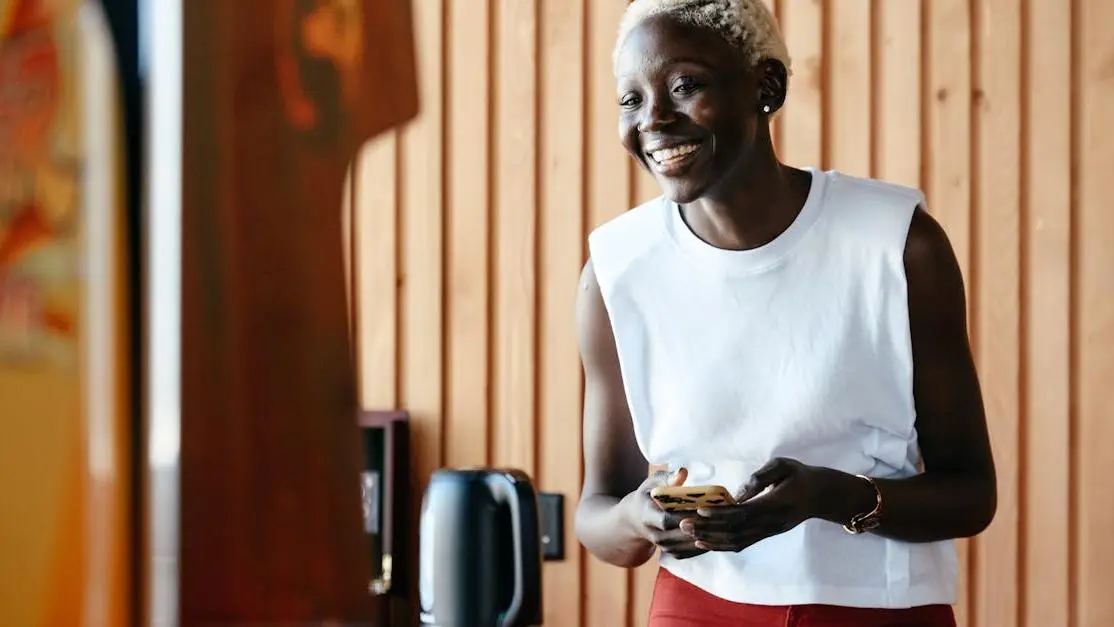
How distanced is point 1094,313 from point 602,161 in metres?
0.83

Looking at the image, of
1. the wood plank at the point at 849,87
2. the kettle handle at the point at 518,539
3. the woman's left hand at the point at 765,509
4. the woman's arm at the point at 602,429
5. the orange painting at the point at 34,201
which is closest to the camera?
the orange painting at the point at 34,201

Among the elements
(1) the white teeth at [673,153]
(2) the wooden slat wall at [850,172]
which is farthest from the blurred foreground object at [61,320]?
(2) the wooden slat wall at [850,172]

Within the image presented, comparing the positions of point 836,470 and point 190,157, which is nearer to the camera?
point 190,157

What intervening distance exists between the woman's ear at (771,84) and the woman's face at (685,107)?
4 centimetres

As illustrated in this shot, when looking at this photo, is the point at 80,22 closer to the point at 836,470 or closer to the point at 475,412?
the point at 836,470

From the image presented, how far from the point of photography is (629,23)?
1392 millimetres

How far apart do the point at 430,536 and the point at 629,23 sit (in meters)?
0.71

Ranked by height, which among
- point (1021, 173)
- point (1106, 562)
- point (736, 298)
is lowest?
point (1106, 562)

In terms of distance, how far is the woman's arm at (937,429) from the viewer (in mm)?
1263

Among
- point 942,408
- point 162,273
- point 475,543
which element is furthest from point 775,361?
point 162,273

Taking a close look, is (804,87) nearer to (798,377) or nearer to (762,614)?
(798,377)

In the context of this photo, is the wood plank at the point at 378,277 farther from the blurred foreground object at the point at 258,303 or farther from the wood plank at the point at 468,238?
the blurred foreground object at the point at 258,303

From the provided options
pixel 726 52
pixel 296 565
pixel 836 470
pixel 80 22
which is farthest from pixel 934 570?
pixel 80 22

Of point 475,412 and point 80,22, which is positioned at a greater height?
point 80,22
